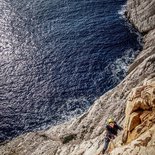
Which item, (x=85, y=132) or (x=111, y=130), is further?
(x=85, y=132)

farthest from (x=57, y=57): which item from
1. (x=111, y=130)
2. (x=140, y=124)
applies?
(x=140, y=124)

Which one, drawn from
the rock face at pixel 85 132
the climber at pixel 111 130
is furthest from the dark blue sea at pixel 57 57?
the climber at pixel 111 130

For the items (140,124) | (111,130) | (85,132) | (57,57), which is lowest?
(140,124)

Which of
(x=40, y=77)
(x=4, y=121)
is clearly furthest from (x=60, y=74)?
(x=4, y=121)

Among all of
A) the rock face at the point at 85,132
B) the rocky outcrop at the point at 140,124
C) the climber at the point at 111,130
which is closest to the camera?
the rocky outcrop at the point at 140,124

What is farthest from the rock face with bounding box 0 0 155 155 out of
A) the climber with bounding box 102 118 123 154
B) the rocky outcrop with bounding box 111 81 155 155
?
the rocky outcrop with bounding box 111 81 155 155

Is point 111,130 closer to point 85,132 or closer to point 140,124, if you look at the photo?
point 140,124

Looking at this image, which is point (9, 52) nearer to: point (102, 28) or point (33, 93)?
point (33, 93)

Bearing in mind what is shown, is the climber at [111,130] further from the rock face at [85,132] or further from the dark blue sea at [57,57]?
the dark blue sea at [57,57]
